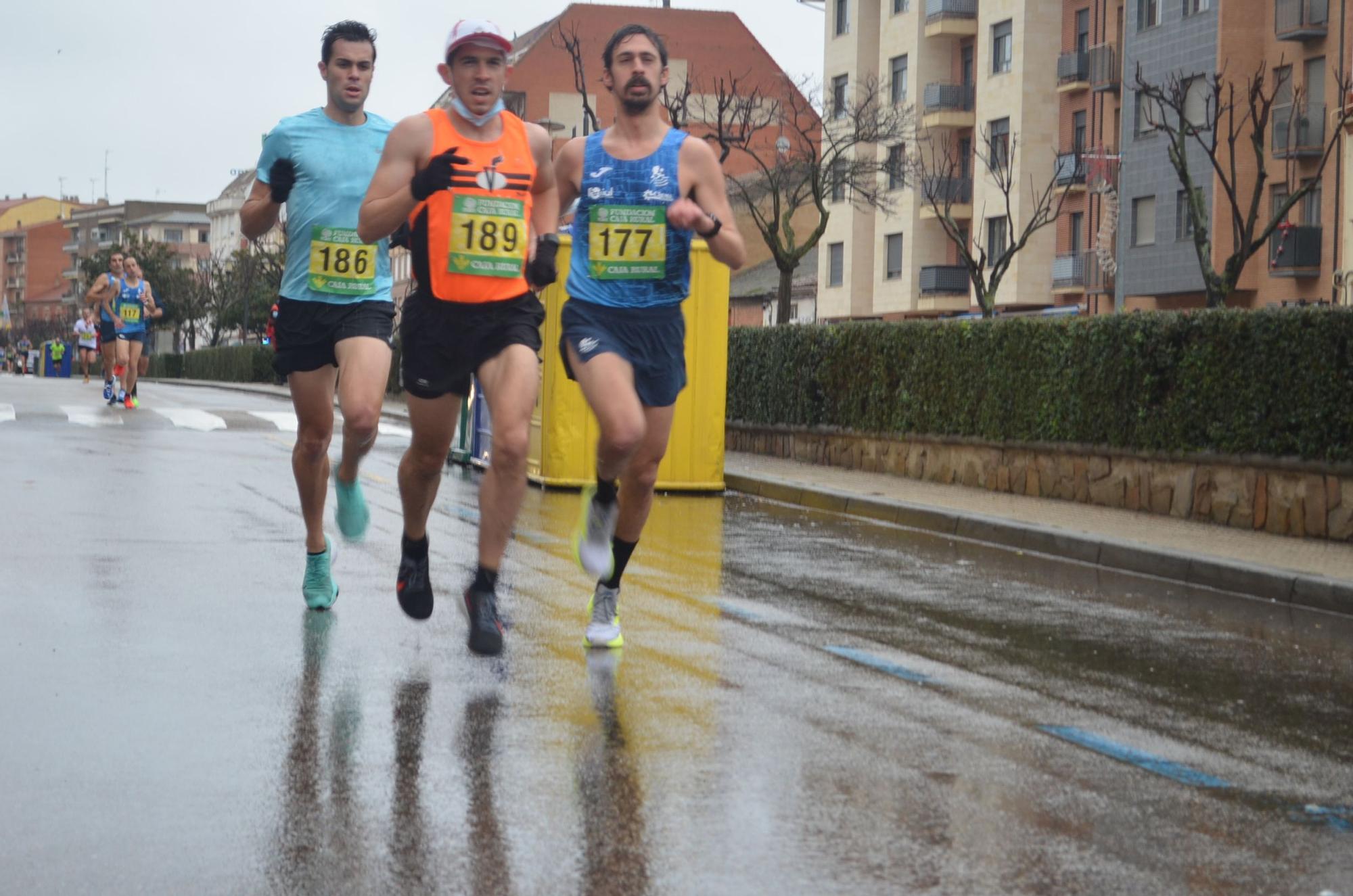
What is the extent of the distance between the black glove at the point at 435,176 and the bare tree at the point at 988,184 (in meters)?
50.8

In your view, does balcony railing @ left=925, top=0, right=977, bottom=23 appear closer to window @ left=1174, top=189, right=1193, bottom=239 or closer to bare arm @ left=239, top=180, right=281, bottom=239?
window @ left=1174, top=189, right=1193, bottom=239

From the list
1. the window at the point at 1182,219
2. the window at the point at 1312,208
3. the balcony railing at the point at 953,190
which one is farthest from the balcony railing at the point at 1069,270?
the window at the point at 1312,208

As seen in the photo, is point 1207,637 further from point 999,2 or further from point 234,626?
point 999,2

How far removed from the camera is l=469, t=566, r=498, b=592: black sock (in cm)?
691

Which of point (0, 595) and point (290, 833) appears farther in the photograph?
point (0, 595)

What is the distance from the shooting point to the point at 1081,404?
1527cm

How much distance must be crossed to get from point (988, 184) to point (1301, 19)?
15.8m

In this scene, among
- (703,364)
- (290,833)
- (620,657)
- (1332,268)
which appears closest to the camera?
(290,833)

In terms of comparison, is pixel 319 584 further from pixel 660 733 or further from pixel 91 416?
pixel 91 416

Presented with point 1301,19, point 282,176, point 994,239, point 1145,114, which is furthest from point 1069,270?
point 282,176

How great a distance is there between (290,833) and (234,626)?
10.6 feet

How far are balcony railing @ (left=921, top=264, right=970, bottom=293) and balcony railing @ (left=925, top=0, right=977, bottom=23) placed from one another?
823 centimetres

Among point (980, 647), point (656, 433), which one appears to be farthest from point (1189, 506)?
point (656, 433)

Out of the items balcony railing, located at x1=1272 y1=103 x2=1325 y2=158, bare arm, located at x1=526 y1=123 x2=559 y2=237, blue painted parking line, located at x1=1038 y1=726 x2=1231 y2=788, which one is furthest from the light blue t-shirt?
balcony railing, located at x1=1272 y1=103 x2=1325 y2=158
